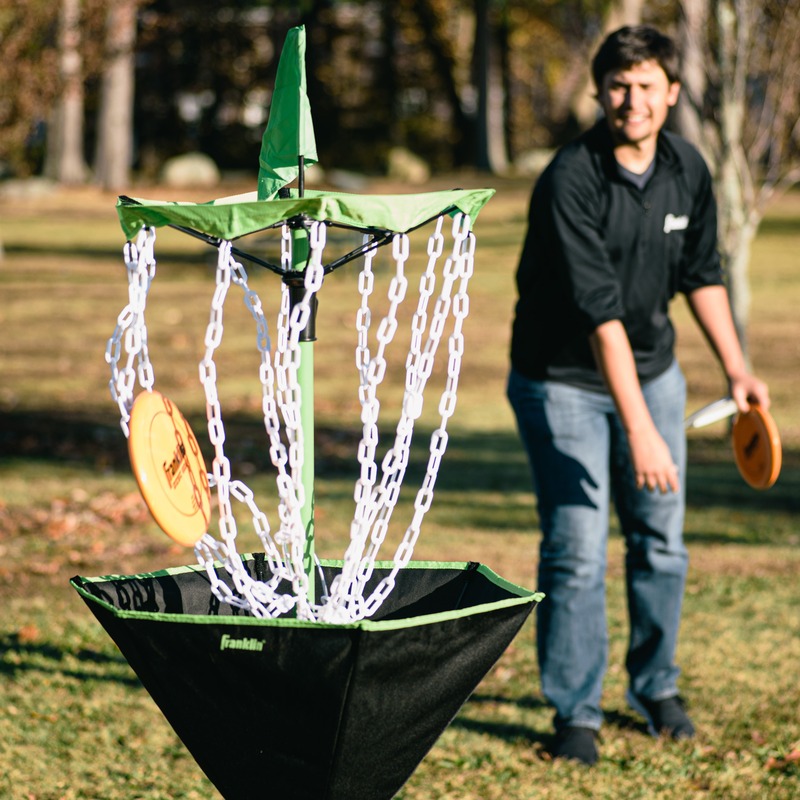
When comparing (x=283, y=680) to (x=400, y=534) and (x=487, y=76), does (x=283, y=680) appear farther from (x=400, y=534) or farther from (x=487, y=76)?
(x=487, y=76)

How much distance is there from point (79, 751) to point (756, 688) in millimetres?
2528

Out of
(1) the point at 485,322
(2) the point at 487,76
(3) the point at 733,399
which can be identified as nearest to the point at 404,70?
(2) the point at 487,76

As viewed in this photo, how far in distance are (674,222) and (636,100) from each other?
46cm

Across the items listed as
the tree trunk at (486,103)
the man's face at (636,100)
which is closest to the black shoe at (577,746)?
the man's face at (636,100)


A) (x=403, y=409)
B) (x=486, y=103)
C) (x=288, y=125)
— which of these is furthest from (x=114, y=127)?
(x=403, y=409)

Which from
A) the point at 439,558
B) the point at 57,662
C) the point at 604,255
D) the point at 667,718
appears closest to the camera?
the point at 604,255

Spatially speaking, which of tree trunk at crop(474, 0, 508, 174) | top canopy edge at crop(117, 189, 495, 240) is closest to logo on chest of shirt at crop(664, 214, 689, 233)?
top canopy edge at crop(117, 189, 495, 240)

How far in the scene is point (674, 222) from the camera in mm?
4184

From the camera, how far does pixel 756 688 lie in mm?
4973

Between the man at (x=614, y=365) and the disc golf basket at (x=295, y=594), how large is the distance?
1191mm

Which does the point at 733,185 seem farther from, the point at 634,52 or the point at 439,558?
the point at 634,52

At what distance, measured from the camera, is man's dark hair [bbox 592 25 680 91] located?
3902 mm

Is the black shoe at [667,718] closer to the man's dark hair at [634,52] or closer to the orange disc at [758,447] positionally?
the orange disc at [758,447]

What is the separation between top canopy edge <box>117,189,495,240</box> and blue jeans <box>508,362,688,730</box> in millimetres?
1561
